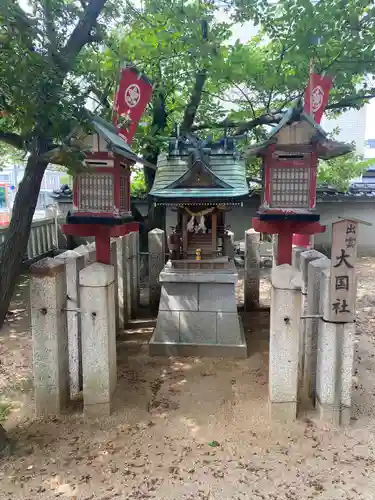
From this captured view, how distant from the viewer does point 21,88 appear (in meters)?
3.67

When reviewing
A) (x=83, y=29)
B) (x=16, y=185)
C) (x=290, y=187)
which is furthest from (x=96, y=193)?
(x=16, y=185)

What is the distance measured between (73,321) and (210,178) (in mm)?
3595

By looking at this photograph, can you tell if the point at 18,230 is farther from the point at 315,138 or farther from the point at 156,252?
the point at 156,252

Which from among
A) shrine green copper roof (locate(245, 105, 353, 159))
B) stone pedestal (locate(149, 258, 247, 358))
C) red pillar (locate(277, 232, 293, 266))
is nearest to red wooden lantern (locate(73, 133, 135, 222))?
shrine green copper roof (locate(245, 105, 353, 159))

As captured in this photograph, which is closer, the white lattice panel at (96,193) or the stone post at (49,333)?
the stone post at (49,333)

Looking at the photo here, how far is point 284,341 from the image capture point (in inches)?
199

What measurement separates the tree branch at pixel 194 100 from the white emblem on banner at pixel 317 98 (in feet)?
11.5

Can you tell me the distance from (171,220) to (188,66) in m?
8.33

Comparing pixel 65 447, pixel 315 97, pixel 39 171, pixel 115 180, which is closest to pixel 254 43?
pixel 315 97

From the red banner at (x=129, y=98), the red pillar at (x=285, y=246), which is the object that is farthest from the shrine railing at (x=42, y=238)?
the red pillar at (x=285, y=246)

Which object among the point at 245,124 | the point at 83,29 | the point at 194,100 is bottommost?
the point at 245,124

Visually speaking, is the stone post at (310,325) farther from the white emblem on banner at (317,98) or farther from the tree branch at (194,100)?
the tree branch at (194,100)

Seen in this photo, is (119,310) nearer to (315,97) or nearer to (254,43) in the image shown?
(315,97)

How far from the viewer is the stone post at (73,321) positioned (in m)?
5.61
